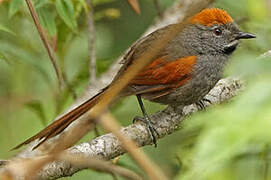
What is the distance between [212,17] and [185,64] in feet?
1.78

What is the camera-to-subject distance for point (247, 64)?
126 centimetres

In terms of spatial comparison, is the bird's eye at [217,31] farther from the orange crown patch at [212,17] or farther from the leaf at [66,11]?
the leaf at [66,11]

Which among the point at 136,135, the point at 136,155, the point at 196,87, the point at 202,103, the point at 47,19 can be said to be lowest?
the point at 136,155

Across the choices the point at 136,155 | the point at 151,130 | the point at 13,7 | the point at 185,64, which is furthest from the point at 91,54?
the point at 136,155

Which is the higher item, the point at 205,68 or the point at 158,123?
the point at 205,68

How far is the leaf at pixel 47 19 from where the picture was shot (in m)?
3.16

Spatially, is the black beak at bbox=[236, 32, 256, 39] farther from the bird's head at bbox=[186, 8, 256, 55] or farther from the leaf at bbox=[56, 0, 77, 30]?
the leaf at bbox=[56, 0, 77, 30]

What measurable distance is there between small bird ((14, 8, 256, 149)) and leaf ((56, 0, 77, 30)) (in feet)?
1.99

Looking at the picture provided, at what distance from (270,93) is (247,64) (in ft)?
0.35

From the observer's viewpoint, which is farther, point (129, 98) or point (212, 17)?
point (129, 98)

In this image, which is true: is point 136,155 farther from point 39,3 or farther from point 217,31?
point 217,31

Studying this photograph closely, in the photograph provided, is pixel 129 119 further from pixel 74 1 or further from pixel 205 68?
pixel 74 1

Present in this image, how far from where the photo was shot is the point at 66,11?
3021 mm

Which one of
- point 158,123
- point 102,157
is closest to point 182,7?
point 158,123
